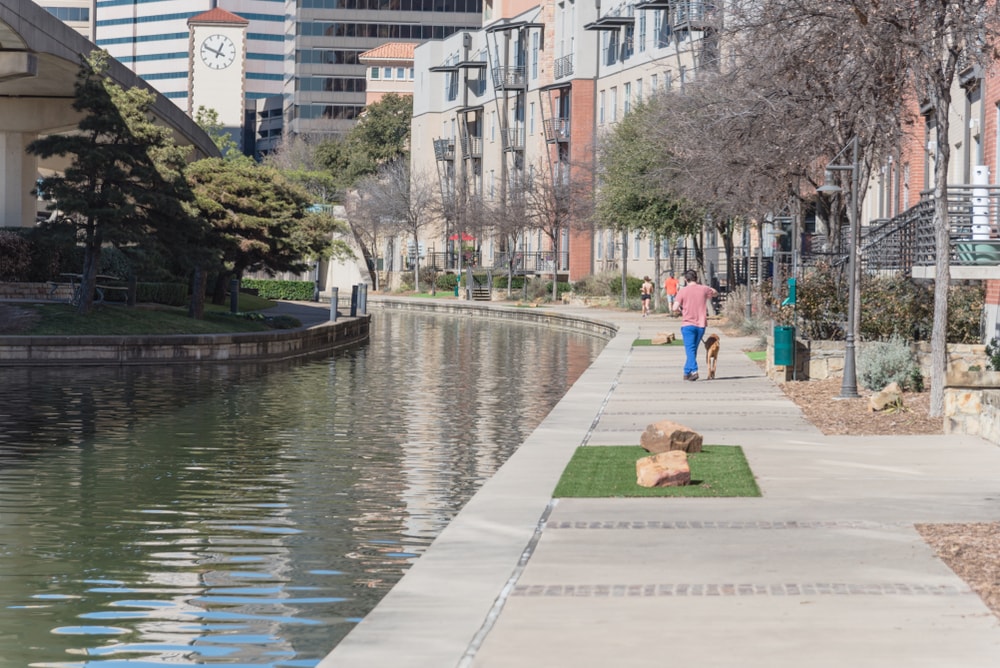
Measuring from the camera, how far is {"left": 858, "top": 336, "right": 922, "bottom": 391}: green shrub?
23.2m

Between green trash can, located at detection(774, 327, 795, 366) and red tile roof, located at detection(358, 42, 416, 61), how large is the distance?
123341 mm

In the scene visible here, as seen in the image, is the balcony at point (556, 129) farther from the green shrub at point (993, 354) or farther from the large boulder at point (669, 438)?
the large boulder at point (669, 438)

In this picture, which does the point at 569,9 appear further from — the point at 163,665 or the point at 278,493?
the point at 163,665

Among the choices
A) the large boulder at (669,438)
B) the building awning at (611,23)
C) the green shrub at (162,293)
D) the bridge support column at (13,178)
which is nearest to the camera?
the large boulder at (669,438)

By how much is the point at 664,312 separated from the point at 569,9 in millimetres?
29499

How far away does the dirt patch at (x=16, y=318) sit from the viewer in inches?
1257

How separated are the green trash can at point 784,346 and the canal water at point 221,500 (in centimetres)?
375

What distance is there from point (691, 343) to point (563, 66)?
5742 centimetres

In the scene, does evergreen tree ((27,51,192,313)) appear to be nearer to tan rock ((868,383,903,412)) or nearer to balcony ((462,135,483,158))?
tan rock ((868,383,903,412))

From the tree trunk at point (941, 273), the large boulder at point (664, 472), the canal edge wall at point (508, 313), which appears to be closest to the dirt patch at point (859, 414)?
the tree trunk at point (941, 273)

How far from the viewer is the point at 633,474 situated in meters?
14.5

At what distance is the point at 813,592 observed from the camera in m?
8.98

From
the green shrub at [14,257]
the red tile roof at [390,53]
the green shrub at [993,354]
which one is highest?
the red tile roof at [390,53]

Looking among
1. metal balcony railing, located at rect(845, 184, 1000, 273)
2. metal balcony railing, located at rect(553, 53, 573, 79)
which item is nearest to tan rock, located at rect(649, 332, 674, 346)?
metal balcony railing, located at rect(845, 184, 1000, 273)
